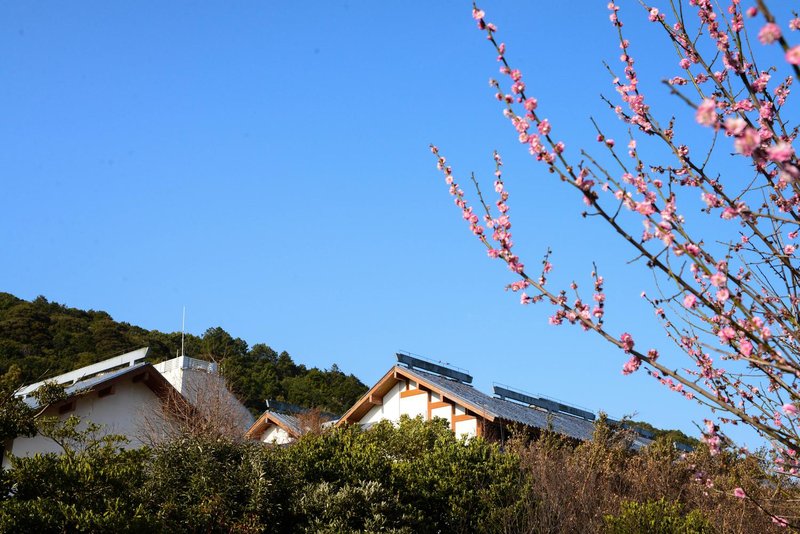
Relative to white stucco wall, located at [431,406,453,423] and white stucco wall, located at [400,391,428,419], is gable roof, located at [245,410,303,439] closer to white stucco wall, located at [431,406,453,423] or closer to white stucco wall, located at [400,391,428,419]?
white stucco wall, located at [400,391,428,419]

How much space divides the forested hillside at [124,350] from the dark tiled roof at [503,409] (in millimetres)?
9170

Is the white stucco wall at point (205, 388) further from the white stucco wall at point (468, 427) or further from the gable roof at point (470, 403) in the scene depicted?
the white stucco wall at point (468, 427)

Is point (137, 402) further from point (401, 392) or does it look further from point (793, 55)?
point (793, 55)

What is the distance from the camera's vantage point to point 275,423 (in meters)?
25.8

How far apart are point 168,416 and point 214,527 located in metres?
8.62

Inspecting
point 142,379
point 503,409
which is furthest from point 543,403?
point 142,379

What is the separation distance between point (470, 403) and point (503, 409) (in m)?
1.91

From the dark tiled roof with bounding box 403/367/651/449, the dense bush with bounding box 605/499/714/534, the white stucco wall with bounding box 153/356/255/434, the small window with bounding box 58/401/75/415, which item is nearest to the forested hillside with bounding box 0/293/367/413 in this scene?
the white stucco wall with bounding box 153/356/255/434

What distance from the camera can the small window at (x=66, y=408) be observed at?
63.6ft

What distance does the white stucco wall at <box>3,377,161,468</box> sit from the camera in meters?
20.1

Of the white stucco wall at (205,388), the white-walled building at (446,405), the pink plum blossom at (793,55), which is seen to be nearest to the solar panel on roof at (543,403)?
the white-walled building at (446,405)

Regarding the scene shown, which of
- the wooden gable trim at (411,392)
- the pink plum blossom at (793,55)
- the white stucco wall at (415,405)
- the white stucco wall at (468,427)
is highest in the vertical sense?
the wooden gable trim at (411,392)

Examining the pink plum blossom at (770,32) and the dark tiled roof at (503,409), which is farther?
the dark tiled roof at (503,409)

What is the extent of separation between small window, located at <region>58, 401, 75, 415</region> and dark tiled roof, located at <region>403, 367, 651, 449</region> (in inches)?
337
